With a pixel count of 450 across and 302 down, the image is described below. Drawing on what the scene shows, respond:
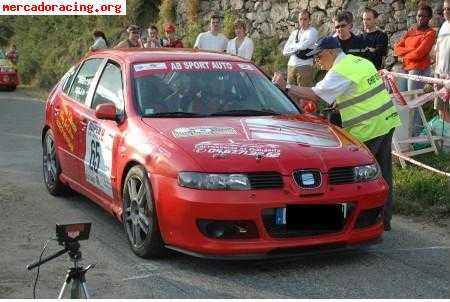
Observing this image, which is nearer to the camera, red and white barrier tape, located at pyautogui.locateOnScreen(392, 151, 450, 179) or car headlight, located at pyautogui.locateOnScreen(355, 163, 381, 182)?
car headlight, located at pyautogui.locateOnScreen(355, 163, 381, 182)

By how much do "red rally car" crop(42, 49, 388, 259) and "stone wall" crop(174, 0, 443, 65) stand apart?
6.84 metres

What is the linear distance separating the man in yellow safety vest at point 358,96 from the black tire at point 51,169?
2696 millimetres

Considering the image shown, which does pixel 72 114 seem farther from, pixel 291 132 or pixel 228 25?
pixel 228 25

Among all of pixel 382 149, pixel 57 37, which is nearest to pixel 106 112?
pixel 382 149

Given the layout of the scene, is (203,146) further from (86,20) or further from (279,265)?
(86,20)

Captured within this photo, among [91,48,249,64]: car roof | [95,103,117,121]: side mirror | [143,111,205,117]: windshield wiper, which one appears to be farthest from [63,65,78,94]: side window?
[143,111,205,117]: windshield wiper

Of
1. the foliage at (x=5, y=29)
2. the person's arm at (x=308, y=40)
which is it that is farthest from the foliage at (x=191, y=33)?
the foliage at (x=5, y=29)

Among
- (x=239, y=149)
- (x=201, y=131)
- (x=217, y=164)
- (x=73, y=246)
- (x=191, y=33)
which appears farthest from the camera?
(x=191, y=33)

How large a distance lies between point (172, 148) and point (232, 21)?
13283 millimetres

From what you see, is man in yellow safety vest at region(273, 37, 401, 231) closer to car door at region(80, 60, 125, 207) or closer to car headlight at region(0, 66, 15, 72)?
car door at region(80, 60, 125, 207)

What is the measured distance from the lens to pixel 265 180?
5359 mm

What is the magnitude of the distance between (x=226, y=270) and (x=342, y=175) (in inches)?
43.0

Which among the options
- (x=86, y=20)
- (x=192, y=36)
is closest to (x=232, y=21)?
(x=192, y=36)

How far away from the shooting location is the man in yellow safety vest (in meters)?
6.59
